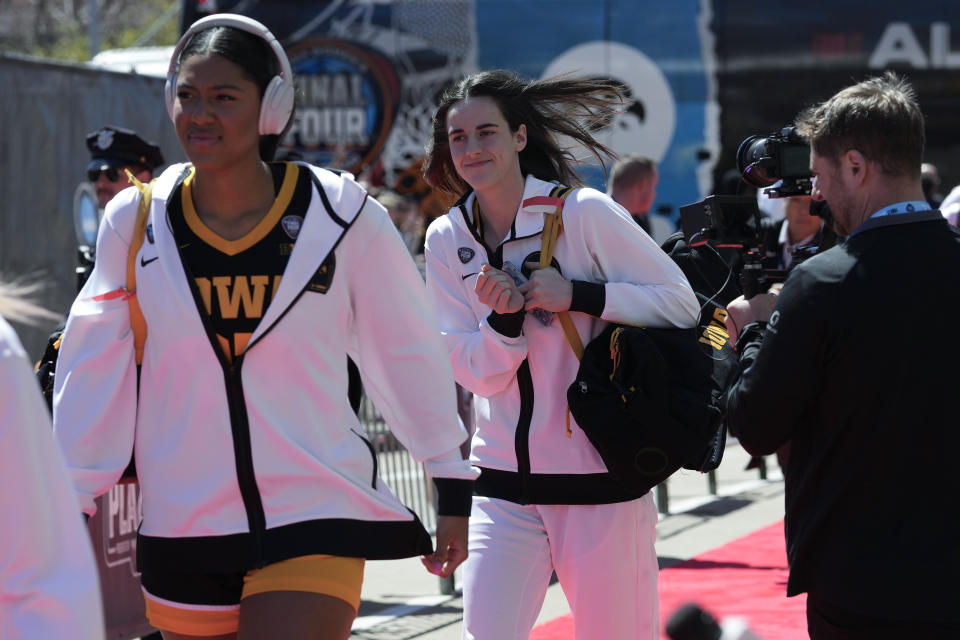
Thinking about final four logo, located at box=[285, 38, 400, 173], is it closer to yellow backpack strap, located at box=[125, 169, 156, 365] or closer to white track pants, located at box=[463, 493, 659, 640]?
white track pants, located at box=[463, 493, 659, 640]

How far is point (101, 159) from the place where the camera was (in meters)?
6.46

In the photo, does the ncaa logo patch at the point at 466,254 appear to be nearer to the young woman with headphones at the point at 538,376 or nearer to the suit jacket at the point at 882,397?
the young woman with headphones at the point at 538,376

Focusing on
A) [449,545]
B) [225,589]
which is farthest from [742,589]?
[225,589]

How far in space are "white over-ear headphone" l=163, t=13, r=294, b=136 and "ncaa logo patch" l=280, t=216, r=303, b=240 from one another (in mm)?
225

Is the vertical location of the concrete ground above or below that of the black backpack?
below

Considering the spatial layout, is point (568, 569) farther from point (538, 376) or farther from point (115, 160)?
point (115, 160)

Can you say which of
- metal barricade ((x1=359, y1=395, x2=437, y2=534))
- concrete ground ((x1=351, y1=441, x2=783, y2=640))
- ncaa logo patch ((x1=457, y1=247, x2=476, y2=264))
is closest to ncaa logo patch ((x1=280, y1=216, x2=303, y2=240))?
ncaa logo patch ((x1=457, y1=247, x2=476, y2=264))

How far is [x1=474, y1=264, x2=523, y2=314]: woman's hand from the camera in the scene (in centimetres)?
428

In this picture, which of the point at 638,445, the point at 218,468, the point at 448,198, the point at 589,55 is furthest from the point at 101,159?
the point at 589,55

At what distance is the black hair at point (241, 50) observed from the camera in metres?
3.33

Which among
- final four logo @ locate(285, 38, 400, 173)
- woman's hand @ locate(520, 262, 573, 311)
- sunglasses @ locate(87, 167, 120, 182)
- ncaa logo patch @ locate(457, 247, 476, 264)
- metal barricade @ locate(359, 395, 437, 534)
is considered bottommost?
metal barricade @ locate(359, 395, 437, 534)

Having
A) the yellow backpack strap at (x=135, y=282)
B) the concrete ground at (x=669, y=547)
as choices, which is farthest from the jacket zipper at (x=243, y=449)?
the concrete ground at (x=669, y=547)

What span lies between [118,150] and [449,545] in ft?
11.8

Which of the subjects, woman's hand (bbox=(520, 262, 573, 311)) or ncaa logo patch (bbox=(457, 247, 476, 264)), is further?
ncaa logo patch (bbox=(457, 247, 476, 264))
